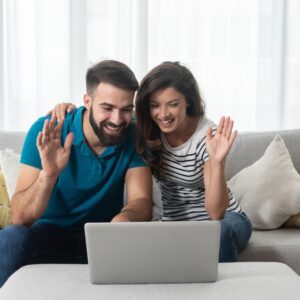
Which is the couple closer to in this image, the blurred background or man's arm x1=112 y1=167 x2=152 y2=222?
man's arm x1=112 y1=167 x2=152 y2=222

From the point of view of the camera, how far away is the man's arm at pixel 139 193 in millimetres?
2324

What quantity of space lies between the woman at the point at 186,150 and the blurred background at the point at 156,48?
1238 millimetres

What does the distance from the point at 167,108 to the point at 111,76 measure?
0.75 ft

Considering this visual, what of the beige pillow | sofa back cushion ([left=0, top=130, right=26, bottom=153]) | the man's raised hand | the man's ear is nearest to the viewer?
the man's raised hand

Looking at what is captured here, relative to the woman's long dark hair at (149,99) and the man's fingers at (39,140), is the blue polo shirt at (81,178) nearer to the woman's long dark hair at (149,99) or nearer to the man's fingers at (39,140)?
the woman's long dark hair at (149,99)

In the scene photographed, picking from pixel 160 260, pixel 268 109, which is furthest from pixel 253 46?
pixel 160 260

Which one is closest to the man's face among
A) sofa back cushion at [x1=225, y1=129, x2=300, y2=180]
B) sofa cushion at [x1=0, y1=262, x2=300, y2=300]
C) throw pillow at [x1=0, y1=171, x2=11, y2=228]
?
sofa cushion at [x1=0, y1=262, x2=300, y2=300]

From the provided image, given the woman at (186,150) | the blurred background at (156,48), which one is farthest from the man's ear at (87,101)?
the blurred background at (156,48)

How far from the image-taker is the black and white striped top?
8.03 ft

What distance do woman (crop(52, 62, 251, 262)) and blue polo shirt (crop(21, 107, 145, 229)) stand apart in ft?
0.31

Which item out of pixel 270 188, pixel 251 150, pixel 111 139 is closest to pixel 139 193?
pixel 111 139

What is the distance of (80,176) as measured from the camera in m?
2.41

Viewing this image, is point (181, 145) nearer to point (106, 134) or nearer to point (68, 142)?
point (106, 134)

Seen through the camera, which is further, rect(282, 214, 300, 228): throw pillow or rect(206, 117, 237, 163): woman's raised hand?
rect(282, 214, 300, 228): throw pillow
